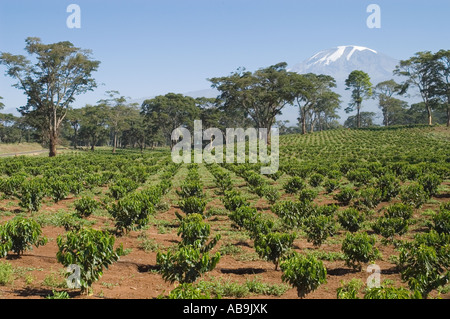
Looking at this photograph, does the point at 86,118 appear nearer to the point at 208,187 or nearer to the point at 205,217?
the point at 208,187

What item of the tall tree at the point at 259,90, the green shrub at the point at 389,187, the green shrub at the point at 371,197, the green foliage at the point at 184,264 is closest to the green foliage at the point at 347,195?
the green shrub at the point at 371,197

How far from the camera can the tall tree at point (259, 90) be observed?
48.3 metres

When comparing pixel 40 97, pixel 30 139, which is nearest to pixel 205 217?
pixel 40 97

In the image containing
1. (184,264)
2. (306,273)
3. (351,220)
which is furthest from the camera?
(351,220)

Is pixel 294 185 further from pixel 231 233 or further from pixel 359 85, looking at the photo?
pixel 359 85

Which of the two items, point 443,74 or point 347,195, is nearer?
point 347,195

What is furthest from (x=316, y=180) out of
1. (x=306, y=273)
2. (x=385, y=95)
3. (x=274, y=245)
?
(x=385, y=95)

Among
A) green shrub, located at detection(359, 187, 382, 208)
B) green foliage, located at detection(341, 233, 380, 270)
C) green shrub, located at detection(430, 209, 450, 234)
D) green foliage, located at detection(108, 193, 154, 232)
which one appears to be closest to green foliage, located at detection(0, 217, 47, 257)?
green foliage, located at detection(108, 193, 154, 232)

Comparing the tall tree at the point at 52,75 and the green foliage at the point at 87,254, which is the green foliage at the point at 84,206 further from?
the tall tree at the point at 52,75

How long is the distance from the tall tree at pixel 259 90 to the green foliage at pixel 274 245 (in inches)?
1593

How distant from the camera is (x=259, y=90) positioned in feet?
163

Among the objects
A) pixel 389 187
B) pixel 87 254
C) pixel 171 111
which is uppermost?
pixel 171 111

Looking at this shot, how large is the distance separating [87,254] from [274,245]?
186 inches

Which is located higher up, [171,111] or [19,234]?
[171,111]
